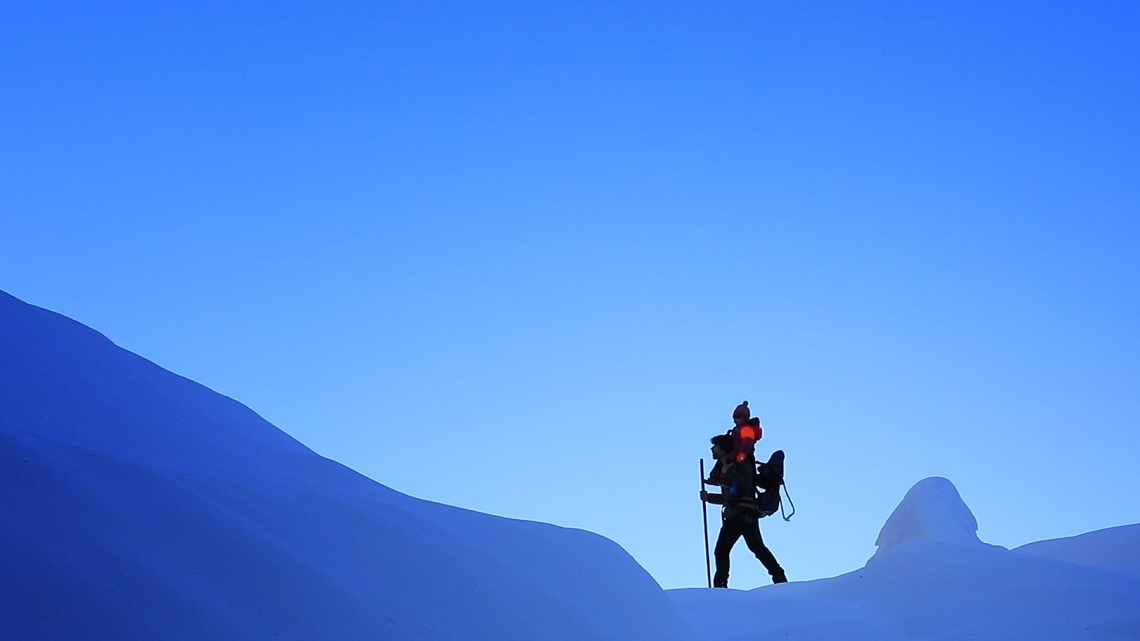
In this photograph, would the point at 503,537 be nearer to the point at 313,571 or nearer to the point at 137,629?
the point at 313,571

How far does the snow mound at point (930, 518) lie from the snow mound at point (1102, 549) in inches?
28.1

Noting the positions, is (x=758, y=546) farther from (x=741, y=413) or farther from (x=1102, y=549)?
(x=1102, y=549)

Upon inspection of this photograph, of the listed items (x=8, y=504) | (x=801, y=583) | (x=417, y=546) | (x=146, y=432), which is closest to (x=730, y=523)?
(x=801, y=583)

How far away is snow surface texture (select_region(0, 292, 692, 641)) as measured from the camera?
141 inches

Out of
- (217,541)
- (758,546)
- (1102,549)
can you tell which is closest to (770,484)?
(758,546)

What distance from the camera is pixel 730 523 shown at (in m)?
9.61

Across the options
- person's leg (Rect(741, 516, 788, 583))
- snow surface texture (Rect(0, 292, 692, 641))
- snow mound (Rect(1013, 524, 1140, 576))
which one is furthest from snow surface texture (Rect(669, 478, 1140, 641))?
snow surface texture (Rect(0, 292, 692, 641))

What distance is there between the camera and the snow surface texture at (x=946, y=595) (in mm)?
6223

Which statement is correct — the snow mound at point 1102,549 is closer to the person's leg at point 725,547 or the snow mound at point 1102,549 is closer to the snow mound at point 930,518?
the snow mound at point 930,518

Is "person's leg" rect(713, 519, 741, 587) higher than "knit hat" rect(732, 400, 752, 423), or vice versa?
"knit hat" rect(732, 400, 752, 423)

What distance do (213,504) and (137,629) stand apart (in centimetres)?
110

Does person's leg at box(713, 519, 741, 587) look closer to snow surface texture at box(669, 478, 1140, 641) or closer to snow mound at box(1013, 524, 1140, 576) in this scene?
snow surface texture at box(669, 478, 1140, 641)

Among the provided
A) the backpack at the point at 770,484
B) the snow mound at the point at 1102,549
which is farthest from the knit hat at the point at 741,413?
the snow mound at the point at 1102,549

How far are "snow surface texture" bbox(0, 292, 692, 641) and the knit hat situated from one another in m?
3.65
